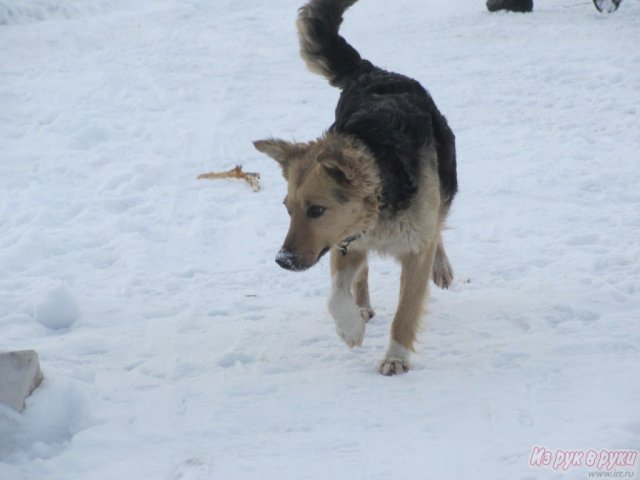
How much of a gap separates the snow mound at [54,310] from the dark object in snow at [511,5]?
40.4 feet

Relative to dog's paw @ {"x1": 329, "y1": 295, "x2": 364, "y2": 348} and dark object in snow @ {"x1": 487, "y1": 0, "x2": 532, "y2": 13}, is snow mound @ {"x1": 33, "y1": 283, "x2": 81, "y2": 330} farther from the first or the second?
dark object in snow @ {"x1": 487, "y1": 0, "x2": 532, "y2": 13}

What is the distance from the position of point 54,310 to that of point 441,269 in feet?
8.18

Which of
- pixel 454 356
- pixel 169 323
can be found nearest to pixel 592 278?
pixel 454 356

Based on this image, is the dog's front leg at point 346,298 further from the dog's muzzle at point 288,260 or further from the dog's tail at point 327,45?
the dog's tail at point 327,45

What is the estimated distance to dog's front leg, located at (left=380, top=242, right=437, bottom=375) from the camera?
4.21 m

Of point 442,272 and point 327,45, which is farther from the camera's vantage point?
point 327,45

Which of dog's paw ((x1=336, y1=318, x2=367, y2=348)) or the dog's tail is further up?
the dog's tail

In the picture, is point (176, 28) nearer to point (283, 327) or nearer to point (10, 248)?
point (10, 248)

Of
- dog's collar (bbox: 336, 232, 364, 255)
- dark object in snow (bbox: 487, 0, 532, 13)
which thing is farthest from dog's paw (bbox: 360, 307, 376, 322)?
dark object in snow (bbox: 487, 0, 532, 13)

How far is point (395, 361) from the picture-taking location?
419 centimetres

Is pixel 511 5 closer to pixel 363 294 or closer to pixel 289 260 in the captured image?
pixel 363 294

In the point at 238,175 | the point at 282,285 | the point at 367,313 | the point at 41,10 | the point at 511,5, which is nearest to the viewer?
the point at 367,313

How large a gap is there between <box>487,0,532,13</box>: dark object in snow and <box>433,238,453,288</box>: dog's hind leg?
35.8 ft

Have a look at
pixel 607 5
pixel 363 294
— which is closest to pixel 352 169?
pixel 363 294
